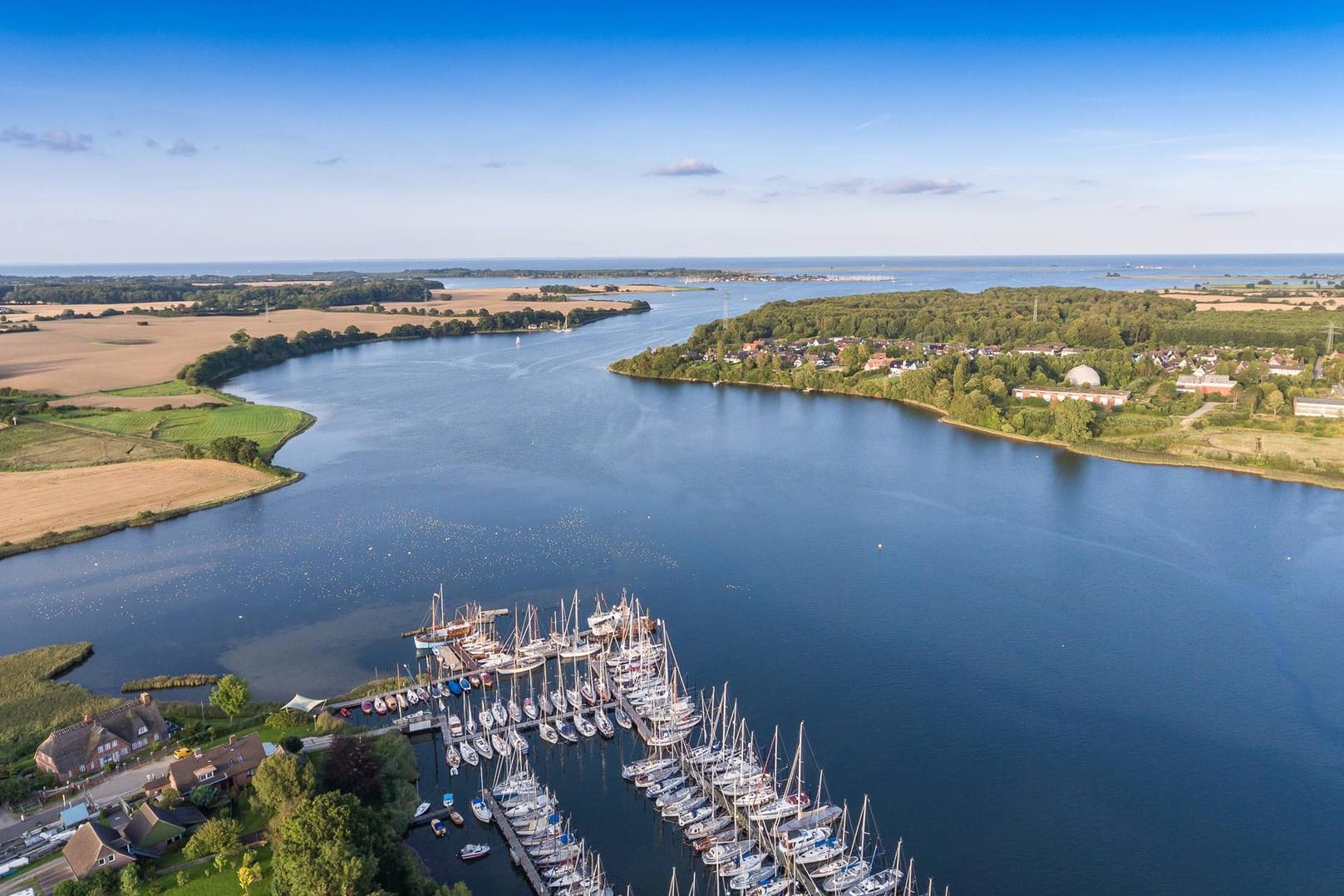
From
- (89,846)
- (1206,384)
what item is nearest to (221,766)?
(89,846)

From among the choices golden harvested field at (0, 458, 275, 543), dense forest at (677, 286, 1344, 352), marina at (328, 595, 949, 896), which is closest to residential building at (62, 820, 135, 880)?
marina at (328, 595, 949, 896)

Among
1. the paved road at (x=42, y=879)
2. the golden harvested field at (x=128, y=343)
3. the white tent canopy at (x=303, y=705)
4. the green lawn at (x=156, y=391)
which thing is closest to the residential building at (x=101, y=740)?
the white tent canopy at (x=303, y=705)

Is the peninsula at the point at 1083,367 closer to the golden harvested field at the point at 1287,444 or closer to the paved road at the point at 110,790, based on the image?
the golden harvested field at the point at 1287,444

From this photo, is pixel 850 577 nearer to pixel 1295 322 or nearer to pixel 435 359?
pixel 435 359

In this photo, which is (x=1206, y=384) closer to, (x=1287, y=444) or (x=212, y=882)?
(x=1287, y=444)

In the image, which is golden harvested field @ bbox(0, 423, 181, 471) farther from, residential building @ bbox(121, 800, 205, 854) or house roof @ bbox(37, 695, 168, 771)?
residential building @ bbox(121, 800, 205, 854)
